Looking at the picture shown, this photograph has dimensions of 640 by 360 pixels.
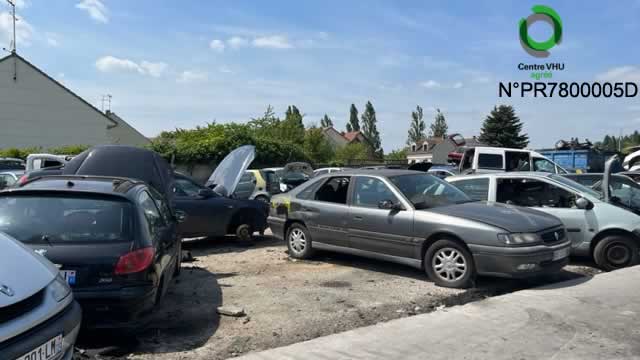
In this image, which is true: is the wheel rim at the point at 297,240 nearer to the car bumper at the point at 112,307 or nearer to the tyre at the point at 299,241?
the tyre at the point at 299,241

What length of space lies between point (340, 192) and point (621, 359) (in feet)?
15.6

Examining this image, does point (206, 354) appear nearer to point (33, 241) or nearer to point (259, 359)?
point (259, 359)

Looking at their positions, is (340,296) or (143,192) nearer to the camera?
(143,192)

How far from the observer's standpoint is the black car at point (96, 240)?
4.55m

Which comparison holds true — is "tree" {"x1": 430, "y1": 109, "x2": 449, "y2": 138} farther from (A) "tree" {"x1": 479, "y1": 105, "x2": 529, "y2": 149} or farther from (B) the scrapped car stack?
(B) the scrapped car stack

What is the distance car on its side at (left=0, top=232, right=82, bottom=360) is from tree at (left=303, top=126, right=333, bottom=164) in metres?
43.3

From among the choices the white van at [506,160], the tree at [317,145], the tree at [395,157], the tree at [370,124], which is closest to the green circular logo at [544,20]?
the white van at [506,160]

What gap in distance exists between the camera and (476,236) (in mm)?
6734

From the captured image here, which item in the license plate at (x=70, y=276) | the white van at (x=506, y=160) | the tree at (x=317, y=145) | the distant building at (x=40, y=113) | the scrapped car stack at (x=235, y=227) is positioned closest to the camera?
the scrapped car stack at (x=235, y=227)

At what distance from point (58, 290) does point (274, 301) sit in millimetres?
3292

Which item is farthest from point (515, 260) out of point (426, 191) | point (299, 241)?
point (299, 241)

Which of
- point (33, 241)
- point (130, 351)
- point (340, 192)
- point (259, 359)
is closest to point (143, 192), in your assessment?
point (33, 241)

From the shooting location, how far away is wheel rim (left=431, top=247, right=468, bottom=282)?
271 inches

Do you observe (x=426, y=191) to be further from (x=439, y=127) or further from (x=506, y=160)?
(x=439, y=127)
